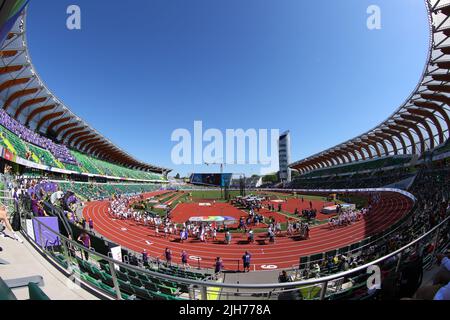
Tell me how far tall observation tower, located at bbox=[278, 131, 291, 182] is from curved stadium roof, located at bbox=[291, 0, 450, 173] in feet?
138

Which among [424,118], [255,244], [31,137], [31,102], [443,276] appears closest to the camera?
[443,276]

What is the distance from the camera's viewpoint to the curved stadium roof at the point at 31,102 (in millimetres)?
22859

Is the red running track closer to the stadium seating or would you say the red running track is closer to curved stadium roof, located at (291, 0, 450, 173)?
the stadium seating

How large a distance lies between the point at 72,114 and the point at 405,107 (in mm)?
54043

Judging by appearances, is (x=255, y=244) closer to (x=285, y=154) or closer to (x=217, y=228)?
(x=217, y=228)

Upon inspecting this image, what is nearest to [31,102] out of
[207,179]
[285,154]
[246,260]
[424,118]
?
[246,260]

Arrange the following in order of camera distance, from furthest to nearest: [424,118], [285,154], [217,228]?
[285,154], [424,118], [217,228]

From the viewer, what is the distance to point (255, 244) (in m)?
16.8

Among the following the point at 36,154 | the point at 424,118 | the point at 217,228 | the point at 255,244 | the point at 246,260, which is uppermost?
the point at 424,118

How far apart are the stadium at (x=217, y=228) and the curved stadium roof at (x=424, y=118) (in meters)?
0.16

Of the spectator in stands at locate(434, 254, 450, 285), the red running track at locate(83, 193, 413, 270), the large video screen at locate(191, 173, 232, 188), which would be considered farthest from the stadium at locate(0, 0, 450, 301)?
the large video screen at locate(191, 173, 232, 188)

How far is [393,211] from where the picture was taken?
22953mm

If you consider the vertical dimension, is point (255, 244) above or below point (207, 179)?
below

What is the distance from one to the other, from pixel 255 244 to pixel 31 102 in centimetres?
3808
